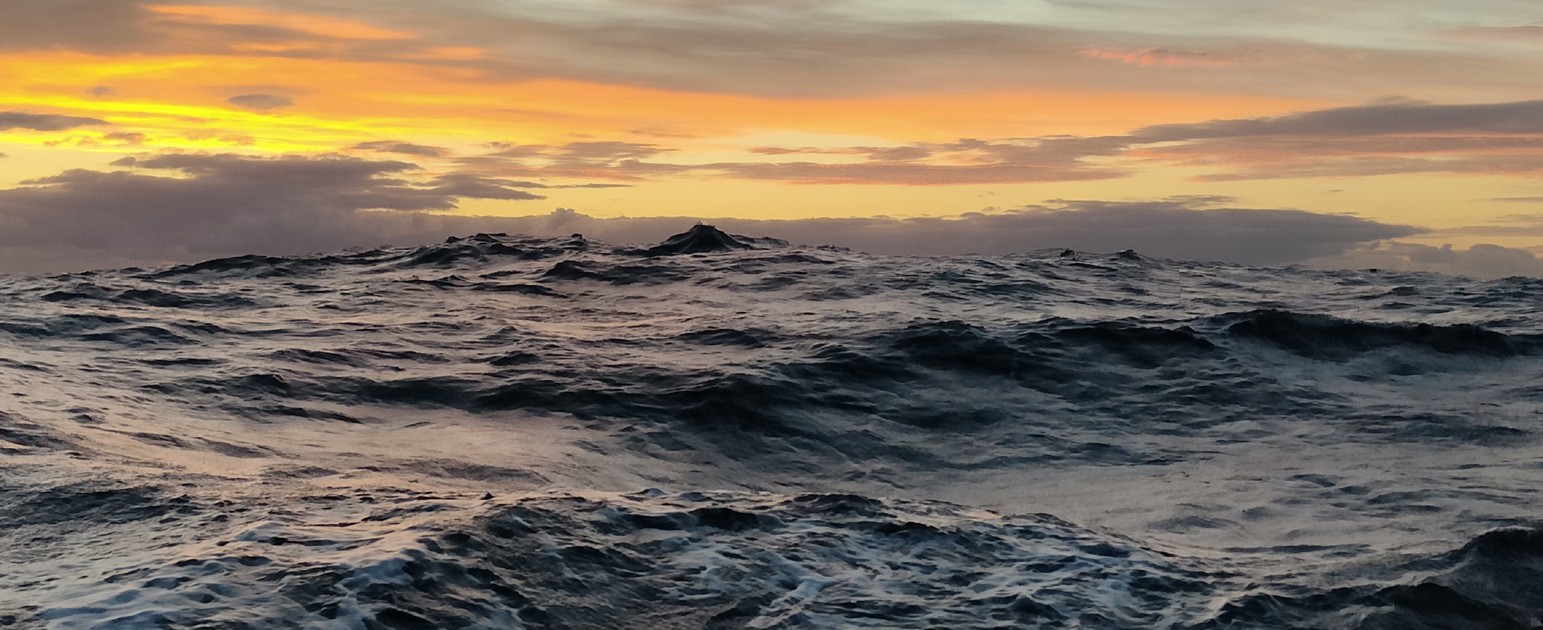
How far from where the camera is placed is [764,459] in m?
12.9

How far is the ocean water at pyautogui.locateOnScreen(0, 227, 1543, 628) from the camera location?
7598 mm

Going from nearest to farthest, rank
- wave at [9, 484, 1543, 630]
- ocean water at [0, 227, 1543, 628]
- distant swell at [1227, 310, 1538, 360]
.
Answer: wave at [9, 484, 1543, 630]
ocean water at [0, 227, 1543, 628]
distant swell at [1227, 310, 1538, 360]

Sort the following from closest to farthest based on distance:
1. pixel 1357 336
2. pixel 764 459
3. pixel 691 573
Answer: pixel 691 573 → pixel 764 459 → pixel 1357 336

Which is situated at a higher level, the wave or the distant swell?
the distant swell

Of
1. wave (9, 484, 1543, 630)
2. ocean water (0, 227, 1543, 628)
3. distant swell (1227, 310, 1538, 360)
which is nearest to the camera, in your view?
wave (9, 484, 1543, 630)

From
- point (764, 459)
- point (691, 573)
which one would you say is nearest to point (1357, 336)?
point (764, 459)

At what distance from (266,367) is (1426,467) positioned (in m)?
13.8

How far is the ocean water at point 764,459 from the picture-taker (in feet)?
24.9

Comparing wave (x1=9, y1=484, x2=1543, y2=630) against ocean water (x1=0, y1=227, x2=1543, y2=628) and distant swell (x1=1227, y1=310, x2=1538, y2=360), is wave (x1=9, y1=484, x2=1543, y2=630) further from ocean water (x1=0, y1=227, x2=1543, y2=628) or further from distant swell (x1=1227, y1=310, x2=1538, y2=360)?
distant swell (x1=1227, y1=310, x2=1538, y2=360)

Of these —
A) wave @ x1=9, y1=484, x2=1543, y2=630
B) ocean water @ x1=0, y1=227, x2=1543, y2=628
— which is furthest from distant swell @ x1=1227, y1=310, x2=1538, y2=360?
wave @ x1=9, y1=484, x2=1543, y2=630

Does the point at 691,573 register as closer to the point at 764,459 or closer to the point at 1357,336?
the point at 764,459

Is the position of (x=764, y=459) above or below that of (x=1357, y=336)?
below

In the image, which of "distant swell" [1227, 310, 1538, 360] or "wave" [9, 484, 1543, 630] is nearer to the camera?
"wave" [9, 484, 1543, 630]

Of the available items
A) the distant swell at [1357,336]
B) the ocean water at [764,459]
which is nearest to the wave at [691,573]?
the ocean water at [764,459]
